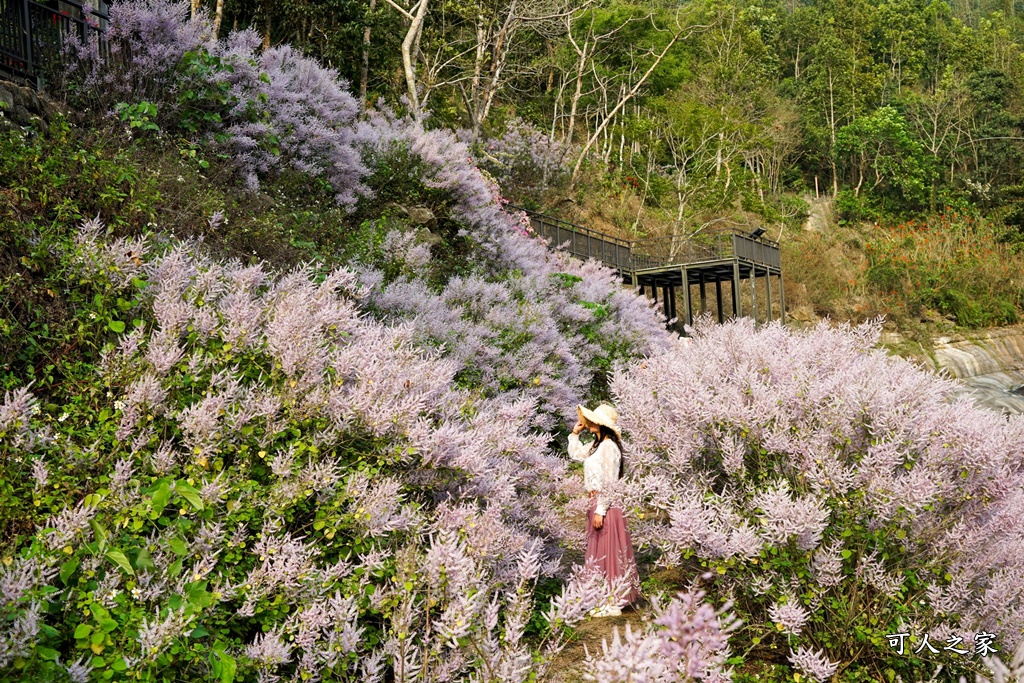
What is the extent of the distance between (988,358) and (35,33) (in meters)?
27.2

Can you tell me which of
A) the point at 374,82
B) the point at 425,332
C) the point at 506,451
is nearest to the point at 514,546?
the point at 506,451

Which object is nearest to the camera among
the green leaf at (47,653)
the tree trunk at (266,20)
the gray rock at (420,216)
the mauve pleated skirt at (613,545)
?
the green leaf at (47,653)

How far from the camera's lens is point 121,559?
300 centimetres

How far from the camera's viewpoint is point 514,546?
14.5 ft

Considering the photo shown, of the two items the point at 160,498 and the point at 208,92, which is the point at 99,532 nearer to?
the point at 160,498

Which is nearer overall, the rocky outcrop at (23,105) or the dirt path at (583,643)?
the dirt path at (583,643)

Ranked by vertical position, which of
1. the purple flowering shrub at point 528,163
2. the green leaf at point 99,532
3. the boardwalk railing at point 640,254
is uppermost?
the purple flowering shrub at point 528,163

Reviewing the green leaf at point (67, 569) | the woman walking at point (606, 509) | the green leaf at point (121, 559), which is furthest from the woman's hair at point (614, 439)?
the green leaf at point (67, 569)

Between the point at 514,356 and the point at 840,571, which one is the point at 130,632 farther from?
the point at 514,356

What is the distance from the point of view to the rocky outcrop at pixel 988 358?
23.3m

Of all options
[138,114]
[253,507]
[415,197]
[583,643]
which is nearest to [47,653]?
[253,507]

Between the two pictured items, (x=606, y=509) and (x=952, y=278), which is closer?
(x=606, y=509)

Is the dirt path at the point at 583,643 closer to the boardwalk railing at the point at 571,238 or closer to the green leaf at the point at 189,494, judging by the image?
the green leaf at the point at 189,494

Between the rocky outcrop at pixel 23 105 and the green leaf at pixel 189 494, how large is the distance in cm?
516
